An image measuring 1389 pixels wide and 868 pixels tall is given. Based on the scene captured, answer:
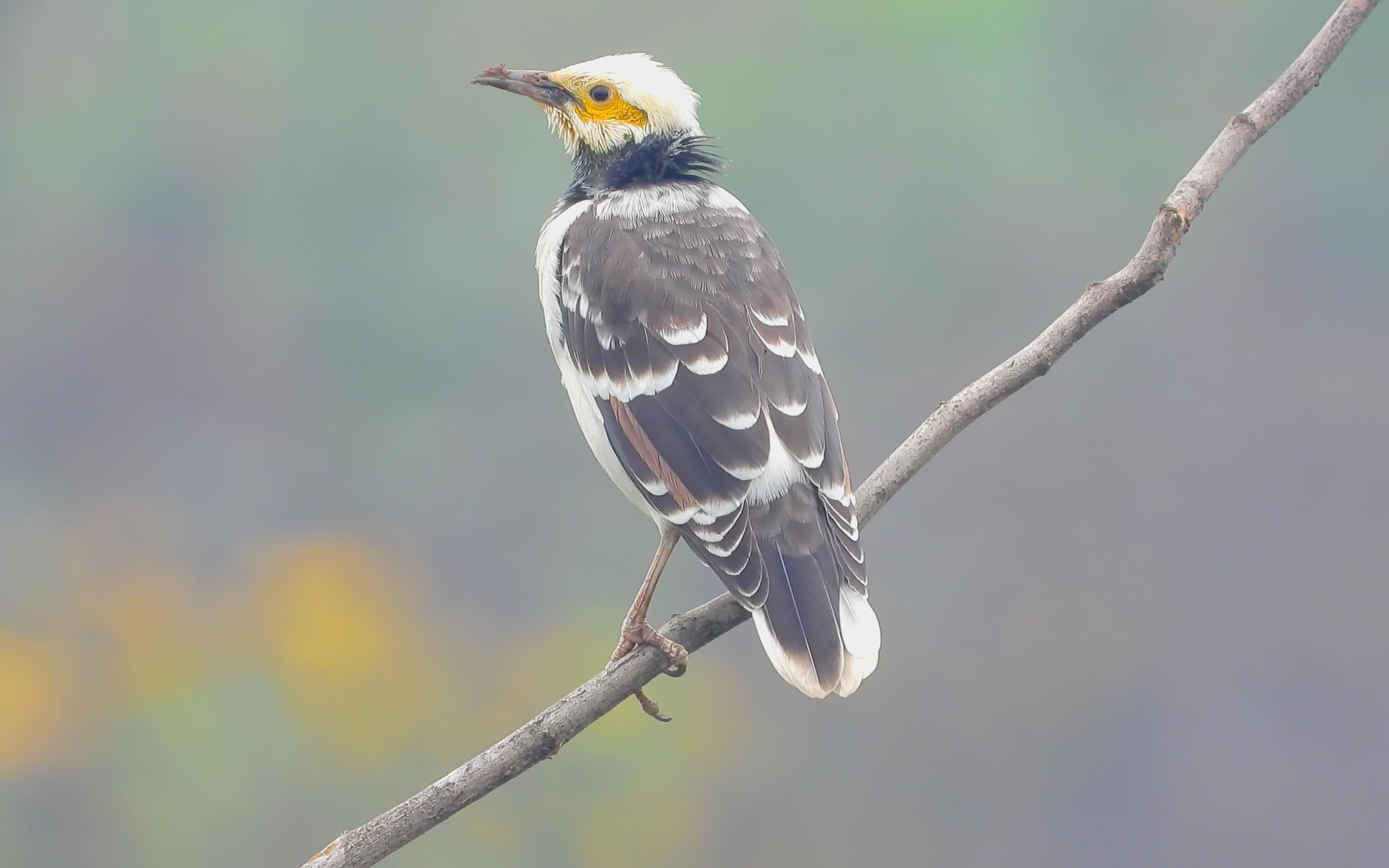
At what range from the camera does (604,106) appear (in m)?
2.74

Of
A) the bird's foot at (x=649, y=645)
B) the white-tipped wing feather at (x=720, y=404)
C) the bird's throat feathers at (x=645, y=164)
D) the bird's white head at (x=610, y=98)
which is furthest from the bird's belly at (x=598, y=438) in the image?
the bird's white head at (x=610, y=98)

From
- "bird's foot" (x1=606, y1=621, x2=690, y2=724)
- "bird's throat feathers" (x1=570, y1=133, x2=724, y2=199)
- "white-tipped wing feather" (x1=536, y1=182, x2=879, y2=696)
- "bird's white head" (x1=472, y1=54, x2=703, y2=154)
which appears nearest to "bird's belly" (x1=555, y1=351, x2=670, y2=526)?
"white-tipped wing feather" (x1=536, y1=182, x2=879, y2=696)

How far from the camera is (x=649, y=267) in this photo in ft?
7.97

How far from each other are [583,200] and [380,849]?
1426 mm

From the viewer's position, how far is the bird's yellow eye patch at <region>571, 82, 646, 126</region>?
2.73 m

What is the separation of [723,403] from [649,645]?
45cm

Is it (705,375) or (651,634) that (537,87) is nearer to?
(705,375)

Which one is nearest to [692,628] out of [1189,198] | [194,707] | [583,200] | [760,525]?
[760,525]

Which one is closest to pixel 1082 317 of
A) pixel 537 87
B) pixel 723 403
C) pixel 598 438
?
pixel 723 403

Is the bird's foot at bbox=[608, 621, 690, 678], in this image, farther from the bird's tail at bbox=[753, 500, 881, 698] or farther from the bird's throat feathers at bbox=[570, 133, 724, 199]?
the bird's throat feathers at bbox=[570, 133, 724, 199]

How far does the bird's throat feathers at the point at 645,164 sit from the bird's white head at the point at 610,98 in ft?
0.05

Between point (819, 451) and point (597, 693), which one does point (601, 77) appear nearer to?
point (819, 451)

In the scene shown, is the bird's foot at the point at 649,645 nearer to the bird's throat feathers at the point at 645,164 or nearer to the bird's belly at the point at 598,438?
the bird's belly at the point at 598,438

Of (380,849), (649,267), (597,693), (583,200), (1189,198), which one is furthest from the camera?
(583,200)
